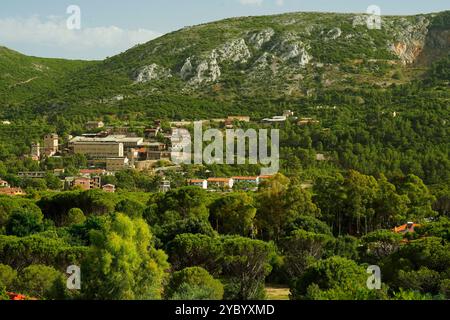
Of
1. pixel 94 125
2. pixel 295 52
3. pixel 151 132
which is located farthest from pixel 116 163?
pixel 295 52

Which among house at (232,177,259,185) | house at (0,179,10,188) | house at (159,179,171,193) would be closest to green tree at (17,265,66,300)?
house at (159,179,171,193)

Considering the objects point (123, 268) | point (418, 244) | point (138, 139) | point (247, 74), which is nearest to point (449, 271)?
point (418, 244)

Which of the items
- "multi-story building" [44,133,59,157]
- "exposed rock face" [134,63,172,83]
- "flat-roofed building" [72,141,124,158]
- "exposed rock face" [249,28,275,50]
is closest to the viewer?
"flat-roofed building" [72,141,124,158]

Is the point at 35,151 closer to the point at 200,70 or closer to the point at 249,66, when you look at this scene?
the point at 200,70

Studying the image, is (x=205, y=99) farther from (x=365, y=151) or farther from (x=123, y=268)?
(x=123, y=268)

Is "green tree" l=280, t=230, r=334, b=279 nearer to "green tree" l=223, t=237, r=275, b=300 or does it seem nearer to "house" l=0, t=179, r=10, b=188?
"green tree" l=223, t=237, r=275, b=300

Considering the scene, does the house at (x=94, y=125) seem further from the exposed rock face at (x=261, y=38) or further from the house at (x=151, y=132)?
the exposed rock face at (x=261, y=38)

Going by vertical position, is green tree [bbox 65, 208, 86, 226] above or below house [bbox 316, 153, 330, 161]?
below
